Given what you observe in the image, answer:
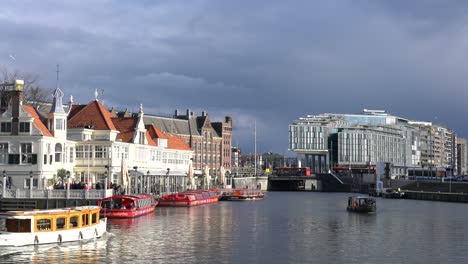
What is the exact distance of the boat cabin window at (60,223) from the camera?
61.6 m

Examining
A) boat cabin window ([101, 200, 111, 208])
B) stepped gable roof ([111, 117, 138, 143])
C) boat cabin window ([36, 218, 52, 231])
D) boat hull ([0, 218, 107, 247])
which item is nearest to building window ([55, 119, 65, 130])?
stepped gable roof ([111, 117, 138, 143])

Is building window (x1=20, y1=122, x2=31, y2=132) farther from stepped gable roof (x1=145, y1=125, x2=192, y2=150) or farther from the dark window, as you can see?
stepped gable roof (x1=145, y1=125, x2=192, y2=150)

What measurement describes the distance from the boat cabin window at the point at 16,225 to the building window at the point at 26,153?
39920mm

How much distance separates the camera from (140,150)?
12219cm

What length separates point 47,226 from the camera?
60.5m

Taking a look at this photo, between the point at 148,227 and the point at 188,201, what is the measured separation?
137ft

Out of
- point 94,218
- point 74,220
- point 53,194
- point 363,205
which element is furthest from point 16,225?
point 363,205

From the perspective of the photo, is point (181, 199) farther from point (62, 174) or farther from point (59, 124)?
point (59, 124)

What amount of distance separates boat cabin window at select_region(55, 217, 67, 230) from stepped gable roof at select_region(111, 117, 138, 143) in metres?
Result: 56.3

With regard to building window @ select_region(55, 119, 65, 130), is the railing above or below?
below

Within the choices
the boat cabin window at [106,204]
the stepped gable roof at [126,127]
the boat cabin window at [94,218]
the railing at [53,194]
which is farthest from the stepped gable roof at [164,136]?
the boat cabin window at [94,218]

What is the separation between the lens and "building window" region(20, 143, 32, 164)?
97.1 metres

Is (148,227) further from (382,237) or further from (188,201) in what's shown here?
(188,201)

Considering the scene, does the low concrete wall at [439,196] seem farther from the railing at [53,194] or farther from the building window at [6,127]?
the building window at [6,127]
